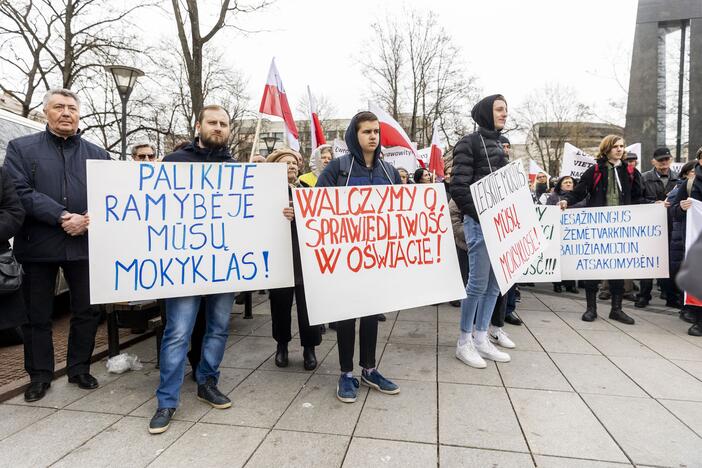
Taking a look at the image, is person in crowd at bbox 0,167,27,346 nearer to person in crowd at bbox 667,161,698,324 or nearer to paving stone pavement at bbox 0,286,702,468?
paving stone pavement at bbox 0,286,702,468

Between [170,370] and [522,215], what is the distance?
300 centimetres

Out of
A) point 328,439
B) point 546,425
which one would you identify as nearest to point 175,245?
point 328,439

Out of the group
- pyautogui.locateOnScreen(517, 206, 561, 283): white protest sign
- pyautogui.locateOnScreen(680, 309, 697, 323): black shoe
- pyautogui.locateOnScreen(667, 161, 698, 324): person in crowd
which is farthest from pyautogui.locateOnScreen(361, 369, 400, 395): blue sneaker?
pyautogui.locateOnScreen(667, 161, 698, 324): person in crowd

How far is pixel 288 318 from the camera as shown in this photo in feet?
11.9

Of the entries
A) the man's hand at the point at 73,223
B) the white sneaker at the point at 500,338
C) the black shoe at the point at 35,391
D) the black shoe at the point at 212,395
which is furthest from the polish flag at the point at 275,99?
the white sneaker at the point at 500,338

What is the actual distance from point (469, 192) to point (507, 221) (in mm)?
422

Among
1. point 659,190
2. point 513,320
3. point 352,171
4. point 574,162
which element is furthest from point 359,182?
point 574,162

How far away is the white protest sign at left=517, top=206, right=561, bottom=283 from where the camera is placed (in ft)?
17.0

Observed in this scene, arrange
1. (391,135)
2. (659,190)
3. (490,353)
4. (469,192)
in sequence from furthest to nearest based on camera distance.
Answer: (659,190)
(391,135)
(490,353)
(469,192)

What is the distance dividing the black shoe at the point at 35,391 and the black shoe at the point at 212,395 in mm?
1092

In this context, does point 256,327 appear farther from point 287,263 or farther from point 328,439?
point 328,439

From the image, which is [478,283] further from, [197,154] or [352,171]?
[197,154]

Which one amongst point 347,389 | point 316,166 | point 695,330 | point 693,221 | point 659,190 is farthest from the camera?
point 659,190

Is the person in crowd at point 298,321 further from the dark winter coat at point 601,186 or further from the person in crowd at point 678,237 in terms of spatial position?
the person in crowd at point 678,237
